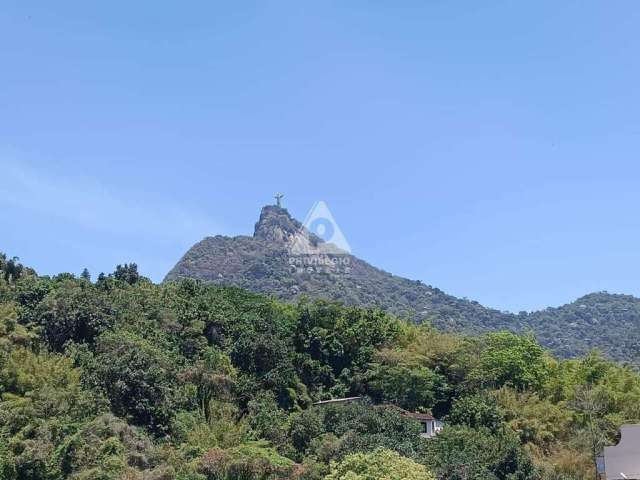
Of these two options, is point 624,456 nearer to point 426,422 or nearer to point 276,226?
point 426,422

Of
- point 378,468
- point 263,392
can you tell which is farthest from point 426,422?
point 378,468

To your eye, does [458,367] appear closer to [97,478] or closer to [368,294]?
[97,478]

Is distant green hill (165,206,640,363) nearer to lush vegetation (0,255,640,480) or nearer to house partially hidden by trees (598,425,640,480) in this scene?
lush vegetation (0,255,640,480)

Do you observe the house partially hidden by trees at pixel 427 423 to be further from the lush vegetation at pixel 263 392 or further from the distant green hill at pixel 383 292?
the distant green hill at pixel 383 292

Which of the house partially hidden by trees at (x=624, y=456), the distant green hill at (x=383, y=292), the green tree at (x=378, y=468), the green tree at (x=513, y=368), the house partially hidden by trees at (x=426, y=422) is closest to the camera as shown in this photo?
the house partially hidden by trees at (x=624, y=456)

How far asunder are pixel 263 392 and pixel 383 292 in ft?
241

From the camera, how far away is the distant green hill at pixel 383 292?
3548 inches

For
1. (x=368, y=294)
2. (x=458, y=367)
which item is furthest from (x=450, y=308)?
(x=458, y=367)

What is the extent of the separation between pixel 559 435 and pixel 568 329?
8190 centimetres

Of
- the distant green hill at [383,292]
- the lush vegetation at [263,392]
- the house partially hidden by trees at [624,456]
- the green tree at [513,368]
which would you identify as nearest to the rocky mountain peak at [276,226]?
the distant green hill at [383,292]

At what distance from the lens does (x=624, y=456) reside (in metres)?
20.3

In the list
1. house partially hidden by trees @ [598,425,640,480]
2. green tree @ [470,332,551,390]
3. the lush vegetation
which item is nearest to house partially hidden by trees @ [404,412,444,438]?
the lush vegetation

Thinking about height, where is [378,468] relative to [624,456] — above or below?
below

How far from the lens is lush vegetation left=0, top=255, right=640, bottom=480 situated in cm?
2327
